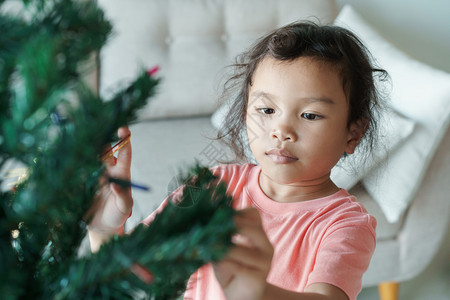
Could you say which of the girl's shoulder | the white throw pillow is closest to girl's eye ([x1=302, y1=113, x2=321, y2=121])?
the girl's shoulder

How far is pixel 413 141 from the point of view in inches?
65.0

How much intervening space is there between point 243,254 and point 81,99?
0.19m

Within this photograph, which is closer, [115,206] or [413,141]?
[115,206]

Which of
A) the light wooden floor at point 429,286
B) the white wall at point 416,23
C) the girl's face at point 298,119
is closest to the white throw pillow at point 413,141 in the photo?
the light wooden floor at point 429,286

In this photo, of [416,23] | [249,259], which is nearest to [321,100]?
[249,259]

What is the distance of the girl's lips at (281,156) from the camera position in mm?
875

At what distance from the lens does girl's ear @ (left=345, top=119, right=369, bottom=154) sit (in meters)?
0.99

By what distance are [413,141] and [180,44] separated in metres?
1.11

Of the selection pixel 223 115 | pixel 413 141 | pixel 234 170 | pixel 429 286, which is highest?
pixel 234 170

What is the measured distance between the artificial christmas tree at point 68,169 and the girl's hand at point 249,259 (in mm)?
63

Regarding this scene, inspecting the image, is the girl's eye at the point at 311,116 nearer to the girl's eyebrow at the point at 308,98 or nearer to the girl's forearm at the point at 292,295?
the girl's eyebrow at the point at 308,98

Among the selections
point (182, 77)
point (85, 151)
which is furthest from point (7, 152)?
point (182, 77)

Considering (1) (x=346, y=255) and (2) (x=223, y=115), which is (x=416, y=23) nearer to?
(2) (x=223, y=115)

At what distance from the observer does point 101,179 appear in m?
0.37
